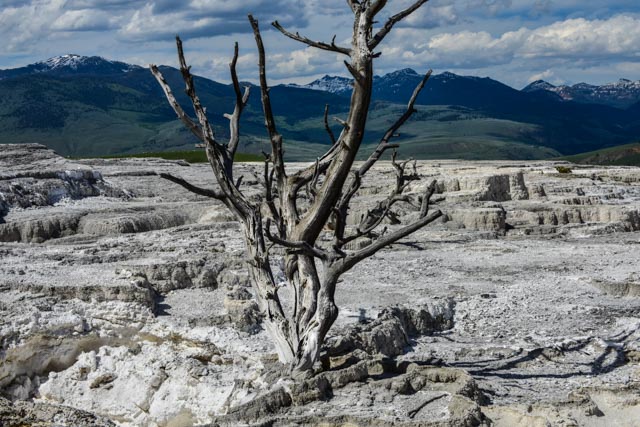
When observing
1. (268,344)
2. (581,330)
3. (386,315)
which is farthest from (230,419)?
(581,330)

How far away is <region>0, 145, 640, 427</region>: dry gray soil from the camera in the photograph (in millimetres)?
8633

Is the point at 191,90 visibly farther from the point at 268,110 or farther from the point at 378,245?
the point at 378,245

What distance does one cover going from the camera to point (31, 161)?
104 feet

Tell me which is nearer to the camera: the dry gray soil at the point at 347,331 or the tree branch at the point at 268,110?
the dry gray soil at the point at 347,331

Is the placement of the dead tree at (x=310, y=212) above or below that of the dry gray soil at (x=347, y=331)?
above

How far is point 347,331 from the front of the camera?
37.8 feet

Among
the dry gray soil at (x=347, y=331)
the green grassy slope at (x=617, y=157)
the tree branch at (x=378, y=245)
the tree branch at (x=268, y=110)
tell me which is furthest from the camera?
the green grassy slope at (x=617, y=157)

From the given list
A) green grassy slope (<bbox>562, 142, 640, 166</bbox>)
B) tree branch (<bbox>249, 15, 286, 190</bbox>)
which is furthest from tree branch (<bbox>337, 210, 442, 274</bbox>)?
green grassy slope (<bbox>562, 142, 640, 166</bbox>)

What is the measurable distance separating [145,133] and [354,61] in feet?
467

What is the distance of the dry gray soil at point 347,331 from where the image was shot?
Answer: 8.63 m

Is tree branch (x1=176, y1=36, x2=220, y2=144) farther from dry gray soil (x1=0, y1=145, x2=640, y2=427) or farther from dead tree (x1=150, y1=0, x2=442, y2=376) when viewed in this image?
dry gray soil (x1=0, y1=145, x2=640, y2=427)

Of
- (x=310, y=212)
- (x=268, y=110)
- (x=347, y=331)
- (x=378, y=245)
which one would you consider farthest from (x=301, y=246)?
(x=347, y=331)

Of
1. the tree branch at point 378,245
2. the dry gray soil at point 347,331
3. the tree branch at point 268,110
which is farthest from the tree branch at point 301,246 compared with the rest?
the dry gray soil at point 347,331

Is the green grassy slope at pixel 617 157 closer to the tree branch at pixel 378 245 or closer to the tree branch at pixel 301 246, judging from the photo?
the tree branch at pixel 378 245
